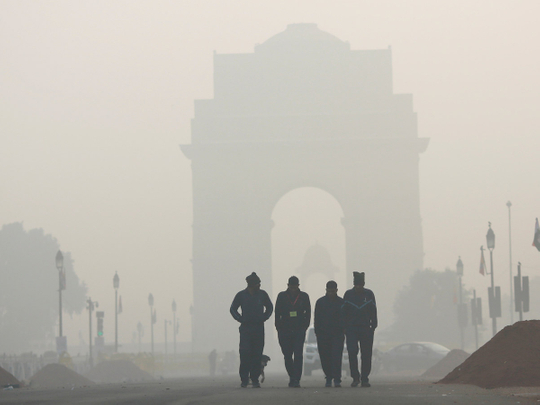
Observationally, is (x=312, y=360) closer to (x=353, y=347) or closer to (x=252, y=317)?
(x=353, y=347)

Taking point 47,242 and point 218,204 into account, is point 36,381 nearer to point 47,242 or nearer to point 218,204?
point 218,204

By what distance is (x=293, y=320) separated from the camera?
1194 centimetres

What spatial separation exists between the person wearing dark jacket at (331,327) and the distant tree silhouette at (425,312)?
3737 cm

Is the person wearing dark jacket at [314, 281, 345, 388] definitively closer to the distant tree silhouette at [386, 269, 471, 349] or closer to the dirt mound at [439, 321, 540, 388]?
the dirt mound at [439, 321, 540, 388]

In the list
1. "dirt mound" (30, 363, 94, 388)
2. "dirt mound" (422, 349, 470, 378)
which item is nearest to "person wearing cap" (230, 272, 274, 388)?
"dirt mound" (30, 363, 94, 388)

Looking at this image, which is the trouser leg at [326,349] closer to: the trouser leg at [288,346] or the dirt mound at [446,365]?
the trouser leg at [288,346]

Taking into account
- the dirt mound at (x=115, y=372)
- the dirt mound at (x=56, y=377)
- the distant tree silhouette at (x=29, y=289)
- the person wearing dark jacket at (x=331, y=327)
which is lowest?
the dirt mound at (x=115, y=372)

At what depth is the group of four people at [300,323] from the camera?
39.0 ft

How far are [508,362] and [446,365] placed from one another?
11451 mm

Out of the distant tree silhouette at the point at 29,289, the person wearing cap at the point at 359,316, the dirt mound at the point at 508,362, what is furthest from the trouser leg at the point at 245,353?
the distant tree silhouette at the point at 29,289

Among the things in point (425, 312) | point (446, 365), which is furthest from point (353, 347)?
point (425, 312)

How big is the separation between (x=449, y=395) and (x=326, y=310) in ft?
7.40

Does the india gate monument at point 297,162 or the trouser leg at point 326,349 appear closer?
the trouser leg at point 326,349

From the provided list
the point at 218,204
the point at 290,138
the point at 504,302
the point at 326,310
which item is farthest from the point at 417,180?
the point at 504,302
